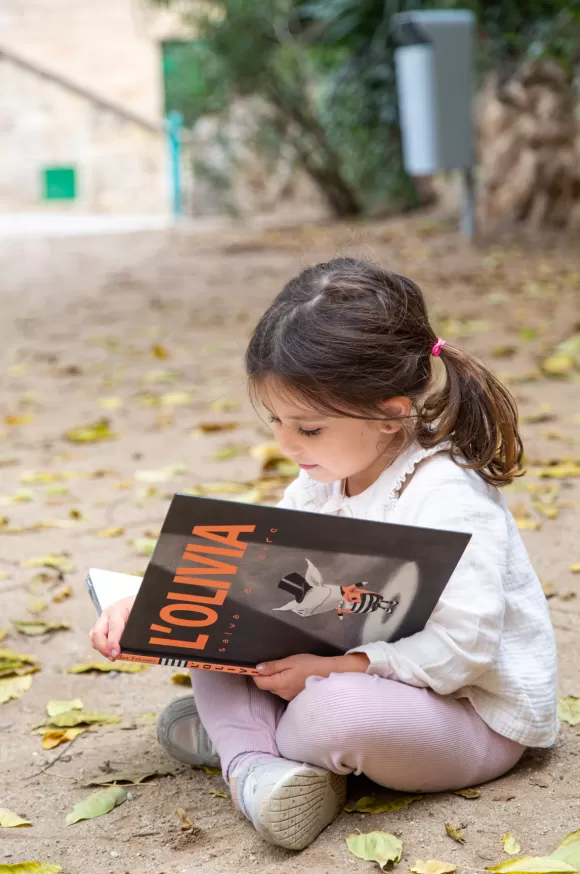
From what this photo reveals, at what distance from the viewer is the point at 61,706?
2.10m

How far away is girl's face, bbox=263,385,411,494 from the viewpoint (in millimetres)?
1657

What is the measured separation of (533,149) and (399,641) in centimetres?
733

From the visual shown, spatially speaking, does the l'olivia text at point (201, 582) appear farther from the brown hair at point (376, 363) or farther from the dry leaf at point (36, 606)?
the dry leaf at point (36, 606)

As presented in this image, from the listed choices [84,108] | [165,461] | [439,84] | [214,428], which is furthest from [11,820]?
[84,108]

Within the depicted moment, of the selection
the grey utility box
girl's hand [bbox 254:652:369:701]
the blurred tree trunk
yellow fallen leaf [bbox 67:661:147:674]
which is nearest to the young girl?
girl's hand [bbox 254:652:369:701]

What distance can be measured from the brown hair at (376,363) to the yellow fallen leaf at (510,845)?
0.51 metres

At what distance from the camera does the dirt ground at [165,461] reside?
5.32ft

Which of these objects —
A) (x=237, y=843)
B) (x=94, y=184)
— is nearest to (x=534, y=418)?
(x=237, y=843)

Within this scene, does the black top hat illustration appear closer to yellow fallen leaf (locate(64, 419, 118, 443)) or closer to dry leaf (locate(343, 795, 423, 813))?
dry leaf (locate(343, 795, 423, 813))

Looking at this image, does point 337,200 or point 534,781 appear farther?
point 337,200

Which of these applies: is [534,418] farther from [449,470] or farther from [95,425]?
[449,470]

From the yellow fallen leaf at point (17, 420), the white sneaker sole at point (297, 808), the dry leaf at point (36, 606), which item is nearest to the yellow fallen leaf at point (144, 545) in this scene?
the dry leaf at point (36, 606)

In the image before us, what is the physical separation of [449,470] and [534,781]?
515 millimetres

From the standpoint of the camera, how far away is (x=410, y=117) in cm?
793
